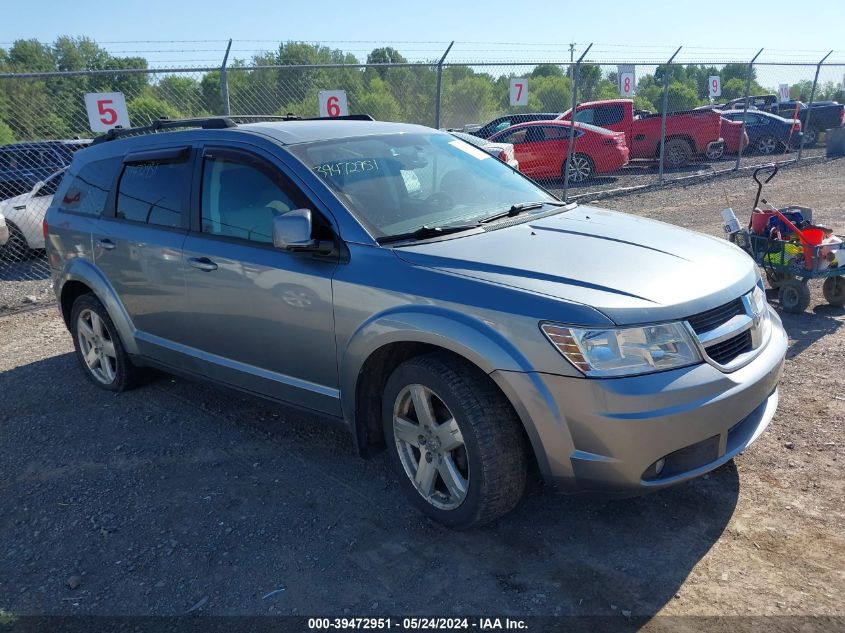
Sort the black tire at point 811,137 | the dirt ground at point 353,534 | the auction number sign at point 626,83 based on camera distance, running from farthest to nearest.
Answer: the black tire at point 811,137 < the auction number sign at point 626,83 < the dirt ground at point 353,534

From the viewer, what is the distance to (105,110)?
982cm

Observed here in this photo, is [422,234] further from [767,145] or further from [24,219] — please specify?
[767,145]

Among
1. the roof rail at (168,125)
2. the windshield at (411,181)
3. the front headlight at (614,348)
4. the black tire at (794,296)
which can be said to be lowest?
the black tire at (794,296)

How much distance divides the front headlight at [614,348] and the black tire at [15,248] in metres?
9.56

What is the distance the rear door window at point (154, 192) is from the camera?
4.49 m

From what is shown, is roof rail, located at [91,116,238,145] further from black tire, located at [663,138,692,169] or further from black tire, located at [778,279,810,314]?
black tire, located at [663,138,692,169]

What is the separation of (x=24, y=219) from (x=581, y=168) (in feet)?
35.7

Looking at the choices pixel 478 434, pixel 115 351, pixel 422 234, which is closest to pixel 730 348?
pixel 478 434

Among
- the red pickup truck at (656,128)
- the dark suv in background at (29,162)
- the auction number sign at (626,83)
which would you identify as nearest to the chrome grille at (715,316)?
the dark suv in background at (29,162)

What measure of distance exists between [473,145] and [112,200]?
2476mm

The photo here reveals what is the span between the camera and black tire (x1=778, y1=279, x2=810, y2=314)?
6.30 meters

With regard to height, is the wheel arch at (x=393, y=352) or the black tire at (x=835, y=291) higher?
the wheel arch at (x=393, y=352)

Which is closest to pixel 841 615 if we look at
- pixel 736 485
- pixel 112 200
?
pixel 736 485

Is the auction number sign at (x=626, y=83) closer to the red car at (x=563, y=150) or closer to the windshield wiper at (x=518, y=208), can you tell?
the red car at (x=563, y=150)
